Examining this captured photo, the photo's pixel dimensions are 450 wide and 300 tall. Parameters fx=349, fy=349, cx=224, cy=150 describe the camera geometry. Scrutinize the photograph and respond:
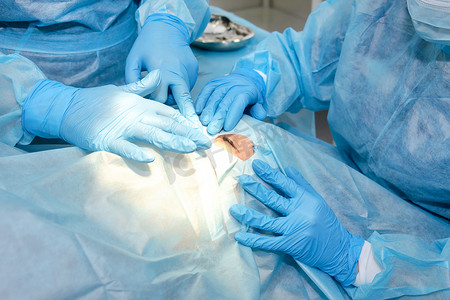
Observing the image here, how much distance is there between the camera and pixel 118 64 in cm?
145

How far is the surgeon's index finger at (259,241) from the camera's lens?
92 centimetres

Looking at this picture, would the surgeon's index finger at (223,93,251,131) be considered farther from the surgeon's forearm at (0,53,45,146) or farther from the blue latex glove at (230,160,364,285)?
the surgeon's forearm at (0,53,45,146)

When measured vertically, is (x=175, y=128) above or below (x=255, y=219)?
above

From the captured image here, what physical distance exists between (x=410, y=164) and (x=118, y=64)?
1.16 metres

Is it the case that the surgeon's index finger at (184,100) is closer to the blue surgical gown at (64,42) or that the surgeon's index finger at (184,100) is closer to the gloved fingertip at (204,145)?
the gloved fingertip at (204,145)

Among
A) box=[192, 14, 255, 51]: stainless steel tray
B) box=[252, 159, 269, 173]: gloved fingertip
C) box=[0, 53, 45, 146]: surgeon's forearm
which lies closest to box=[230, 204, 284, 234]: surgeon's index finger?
box=[252, 159, 269, 173]: gloved fingertip

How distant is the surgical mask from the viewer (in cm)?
85

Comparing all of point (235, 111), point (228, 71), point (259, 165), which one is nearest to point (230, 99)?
point (235, 111)

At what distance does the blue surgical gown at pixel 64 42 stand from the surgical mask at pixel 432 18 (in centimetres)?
90

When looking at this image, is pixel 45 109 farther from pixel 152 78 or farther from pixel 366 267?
pixel 366 267

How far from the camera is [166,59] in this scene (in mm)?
1272

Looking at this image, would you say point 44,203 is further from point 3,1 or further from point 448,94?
point 448,94

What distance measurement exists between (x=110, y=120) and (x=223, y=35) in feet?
4.21

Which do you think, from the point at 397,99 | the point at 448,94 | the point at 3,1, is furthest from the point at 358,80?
the point at 3,1
